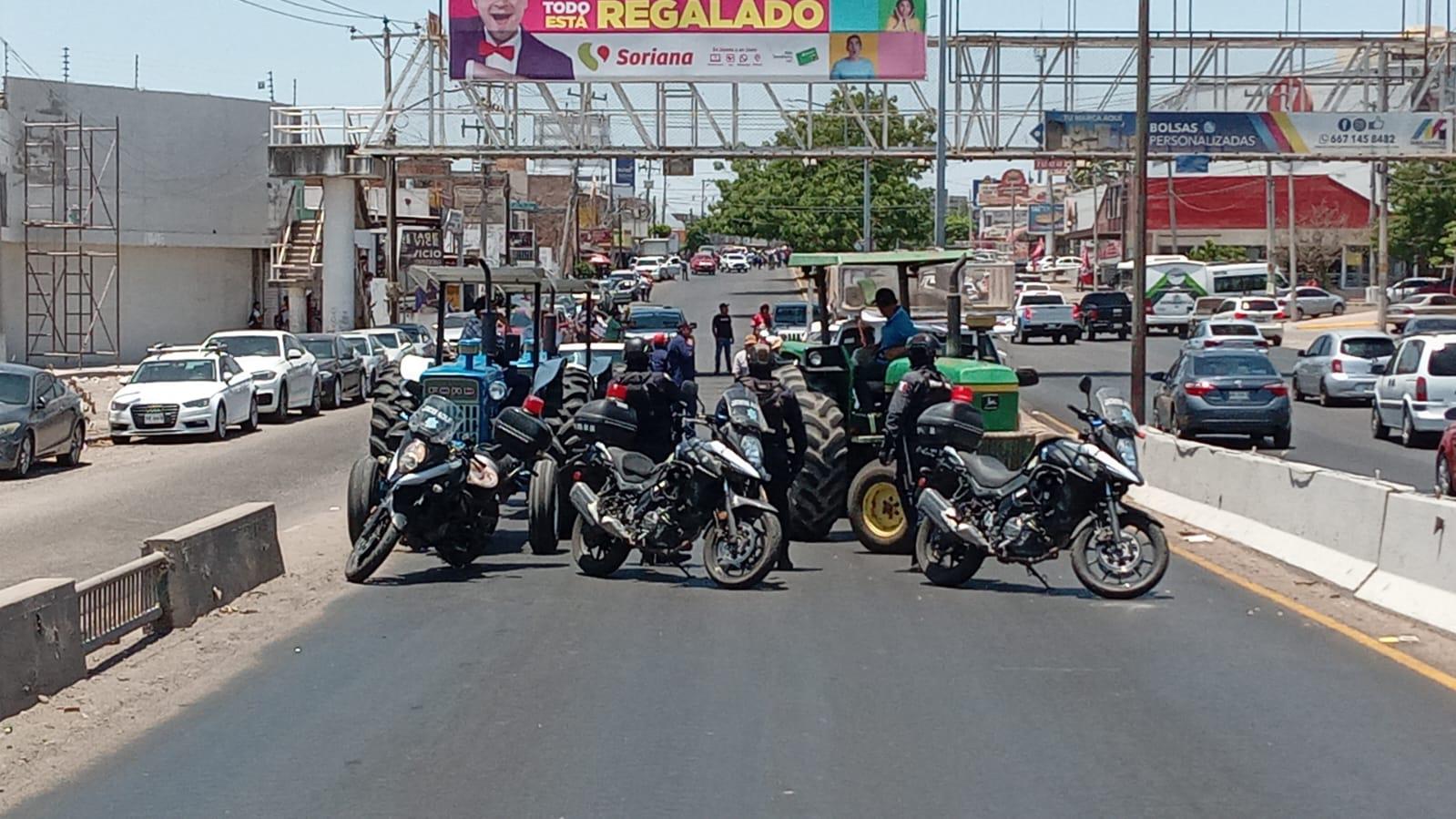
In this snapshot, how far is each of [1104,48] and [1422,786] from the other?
3403 centimetres

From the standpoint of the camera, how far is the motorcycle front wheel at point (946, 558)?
1348cm

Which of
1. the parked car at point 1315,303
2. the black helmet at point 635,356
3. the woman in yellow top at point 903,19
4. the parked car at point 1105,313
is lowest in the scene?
the black helmet at point 635,356

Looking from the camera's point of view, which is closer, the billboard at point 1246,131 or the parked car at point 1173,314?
the billboard at point 1246,131

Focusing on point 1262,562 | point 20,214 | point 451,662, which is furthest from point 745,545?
point 20,214

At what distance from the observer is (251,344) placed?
1375 inches

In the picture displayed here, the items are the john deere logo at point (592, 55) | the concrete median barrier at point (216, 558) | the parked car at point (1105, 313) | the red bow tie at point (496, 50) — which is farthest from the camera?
the parked car at point (1105, 313)

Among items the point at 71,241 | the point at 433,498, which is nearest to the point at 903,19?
the point at 71,241

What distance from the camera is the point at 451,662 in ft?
34.9

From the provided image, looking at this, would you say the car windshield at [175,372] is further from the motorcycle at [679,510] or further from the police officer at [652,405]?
the motorcycle at [679,510]

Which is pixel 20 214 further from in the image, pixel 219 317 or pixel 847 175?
pixel 847 175

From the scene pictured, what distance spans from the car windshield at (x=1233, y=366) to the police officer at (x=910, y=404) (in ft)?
48.0

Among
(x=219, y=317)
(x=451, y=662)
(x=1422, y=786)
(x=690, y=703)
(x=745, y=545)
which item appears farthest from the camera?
(x=219, y=317)

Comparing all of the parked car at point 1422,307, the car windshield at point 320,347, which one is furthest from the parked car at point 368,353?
the parked car at point 1422,307

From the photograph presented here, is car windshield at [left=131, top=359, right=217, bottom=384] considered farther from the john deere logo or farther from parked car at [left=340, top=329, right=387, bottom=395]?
the john deere logo
